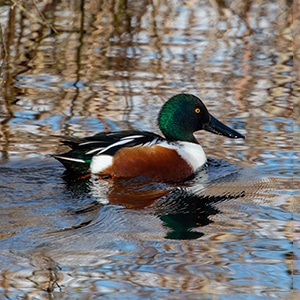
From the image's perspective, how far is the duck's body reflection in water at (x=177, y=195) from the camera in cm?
623

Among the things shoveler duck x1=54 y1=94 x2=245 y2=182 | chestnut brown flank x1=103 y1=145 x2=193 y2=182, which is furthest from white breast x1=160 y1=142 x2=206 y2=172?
chestnut brown flank x1=103 y1=145 x2=193 y2=182

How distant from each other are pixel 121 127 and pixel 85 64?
2034 millimetres

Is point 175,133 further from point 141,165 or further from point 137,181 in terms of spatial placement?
point 137,181

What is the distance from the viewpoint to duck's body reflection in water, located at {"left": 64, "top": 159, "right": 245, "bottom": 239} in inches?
245

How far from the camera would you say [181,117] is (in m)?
7.91

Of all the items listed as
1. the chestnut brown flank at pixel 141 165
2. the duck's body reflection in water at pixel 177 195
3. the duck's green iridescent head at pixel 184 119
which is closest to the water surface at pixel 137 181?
the duck's body reflection in water at pixel 177 195

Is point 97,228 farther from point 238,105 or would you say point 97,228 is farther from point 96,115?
point 238,105

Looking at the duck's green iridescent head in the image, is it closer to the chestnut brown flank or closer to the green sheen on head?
the green sheen on head

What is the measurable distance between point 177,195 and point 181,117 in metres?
1.17

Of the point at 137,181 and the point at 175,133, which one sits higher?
the point at 175,133

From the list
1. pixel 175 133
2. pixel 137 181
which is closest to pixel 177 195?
pixel 137 181

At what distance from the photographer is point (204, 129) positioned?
8.09m

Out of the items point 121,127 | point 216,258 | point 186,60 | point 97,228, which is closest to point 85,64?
point 186,60

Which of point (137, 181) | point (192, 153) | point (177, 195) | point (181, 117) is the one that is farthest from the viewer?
point (181, 117)
